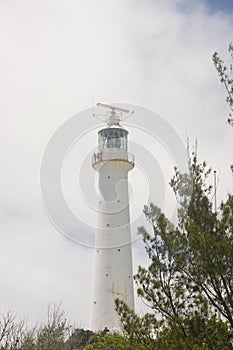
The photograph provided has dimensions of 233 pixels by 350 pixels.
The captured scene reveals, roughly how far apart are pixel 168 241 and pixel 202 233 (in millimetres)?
975

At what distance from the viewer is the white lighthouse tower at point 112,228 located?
26.8m

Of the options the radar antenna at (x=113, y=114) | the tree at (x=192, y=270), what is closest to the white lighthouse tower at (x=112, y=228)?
the radar antenna at (x=113, y=114)

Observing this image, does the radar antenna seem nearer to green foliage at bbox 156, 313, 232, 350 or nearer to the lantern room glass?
the lantern room glass

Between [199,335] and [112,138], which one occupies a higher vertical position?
[112,138]

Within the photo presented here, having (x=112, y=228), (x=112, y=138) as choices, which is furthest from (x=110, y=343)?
(x=112, y=138)

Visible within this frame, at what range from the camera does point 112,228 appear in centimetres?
2838

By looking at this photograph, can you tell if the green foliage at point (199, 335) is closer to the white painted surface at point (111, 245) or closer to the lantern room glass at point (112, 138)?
the white painted surface at point (111, 245)

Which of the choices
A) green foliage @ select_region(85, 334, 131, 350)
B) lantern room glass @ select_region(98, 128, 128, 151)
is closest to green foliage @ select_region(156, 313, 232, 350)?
green foliage @ select_region(85, 334, 131, 350)

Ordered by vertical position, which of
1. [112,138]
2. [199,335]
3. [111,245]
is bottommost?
[199,335]

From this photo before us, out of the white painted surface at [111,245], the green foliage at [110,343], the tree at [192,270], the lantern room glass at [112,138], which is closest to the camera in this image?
the tree at [192,270]

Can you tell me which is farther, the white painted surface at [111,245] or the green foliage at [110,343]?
the white painted surface at [111,245]

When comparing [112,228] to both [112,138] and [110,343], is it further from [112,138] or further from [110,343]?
[110,343]

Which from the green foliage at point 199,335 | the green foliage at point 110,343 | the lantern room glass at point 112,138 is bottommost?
the green foliage at point 199,335

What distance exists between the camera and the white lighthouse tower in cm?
2675
